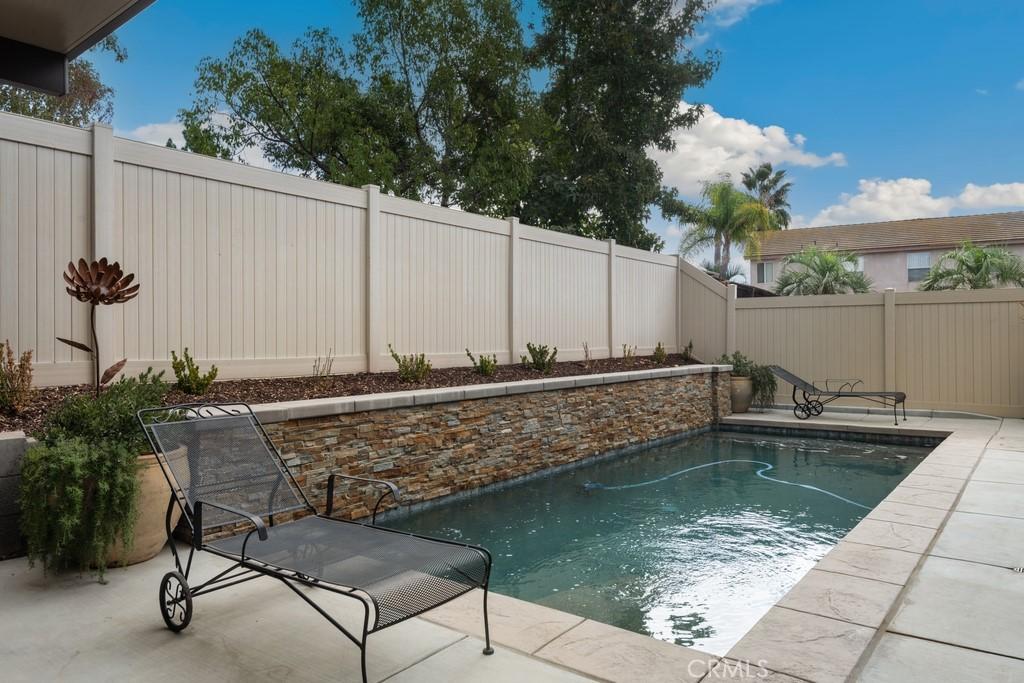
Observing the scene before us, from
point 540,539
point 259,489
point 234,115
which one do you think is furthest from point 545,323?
point 234,115

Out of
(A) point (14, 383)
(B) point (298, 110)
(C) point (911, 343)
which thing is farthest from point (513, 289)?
(B) point (298, 110)

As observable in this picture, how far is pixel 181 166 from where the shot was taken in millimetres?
4977

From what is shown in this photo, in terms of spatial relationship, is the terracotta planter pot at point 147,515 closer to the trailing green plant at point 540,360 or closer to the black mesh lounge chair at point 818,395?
the trailing green plant at point 540,360

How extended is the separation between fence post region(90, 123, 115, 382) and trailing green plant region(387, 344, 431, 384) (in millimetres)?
2423

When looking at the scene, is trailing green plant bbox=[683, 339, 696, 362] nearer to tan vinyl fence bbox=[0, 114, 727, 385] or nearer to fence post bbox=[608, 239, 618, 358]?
fence post bbox=[608, 239, 618, 358]

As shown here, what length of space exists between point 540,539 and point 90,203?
12.6 ft

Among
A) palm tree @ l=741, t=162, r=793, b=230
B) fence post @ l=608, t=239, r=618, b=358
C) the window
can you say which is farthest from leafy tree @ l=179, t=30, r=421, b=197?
palm tree @ l=741, t=162, r=793, b=230

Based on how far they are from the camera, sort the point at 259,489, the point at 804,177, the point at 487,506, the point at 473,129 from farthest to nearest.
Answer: the point at 804,177, the point at 473,129, the point at 487,506, the point at 259,489

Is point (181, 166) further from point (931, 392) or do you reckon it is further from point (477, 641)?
point (931, 392)

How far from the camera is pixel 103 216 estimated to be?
177 inches

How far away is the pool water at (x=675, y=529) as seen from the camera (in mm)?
3322

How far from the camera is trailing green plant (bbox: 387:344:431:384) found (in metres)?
6.24

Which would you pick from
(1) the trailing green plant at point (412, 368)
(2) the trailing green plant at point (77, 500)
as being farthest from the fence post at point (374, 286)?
(2) the trailing green plant at point (77, 500)

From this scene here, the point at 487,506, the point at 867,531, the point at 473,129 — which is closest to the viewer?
the point at 867,531
